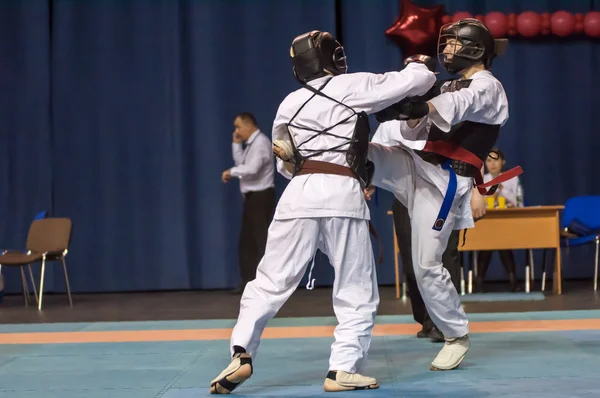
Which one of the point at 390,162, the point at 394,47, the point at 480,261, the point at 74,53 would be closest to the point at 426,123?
the point at 390,162

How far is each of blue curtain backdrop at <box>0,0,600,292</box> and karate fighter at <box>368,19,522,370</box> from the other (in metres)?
4.61

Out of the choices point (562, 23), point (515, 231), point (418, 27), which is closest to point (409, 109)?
point (515, 231)

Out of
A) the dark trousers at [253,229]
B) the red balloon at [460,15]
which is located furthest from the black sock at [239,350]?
the red balloon at [460,15]

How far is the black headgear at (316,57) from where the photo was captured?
10.7ft

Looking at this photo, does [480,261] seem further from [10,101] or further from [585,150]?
[10,101]

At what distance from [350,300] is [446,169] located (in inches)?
30.7

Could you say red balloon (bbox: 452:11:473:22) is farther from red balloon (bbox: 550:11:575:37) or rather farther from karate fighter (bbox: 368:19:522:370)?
karate fighter (bbox: 368:19:522:370)

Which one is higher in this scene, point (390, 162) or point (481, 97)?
point (481, 97)

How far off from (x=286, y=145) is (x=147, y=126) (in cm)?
535

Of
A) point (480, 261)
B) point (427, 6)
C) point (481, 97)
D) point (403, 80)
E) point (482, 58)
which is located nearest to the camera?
point (403, 80)

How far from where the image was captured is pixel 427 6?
8.26m

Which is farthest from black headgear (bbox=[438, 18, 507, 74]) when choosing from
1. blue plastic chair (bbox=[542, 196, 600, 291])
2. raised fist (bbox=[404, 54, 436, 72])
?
blue plastic chair (bbox=[542, 196, 600, 291])

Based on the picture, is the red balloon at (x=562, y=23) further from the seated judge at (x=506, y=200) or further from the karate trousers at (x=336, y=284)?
the karate trousers at (x=336, y=284)

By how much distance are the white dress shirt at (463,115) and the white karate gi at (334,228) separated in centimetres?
13
